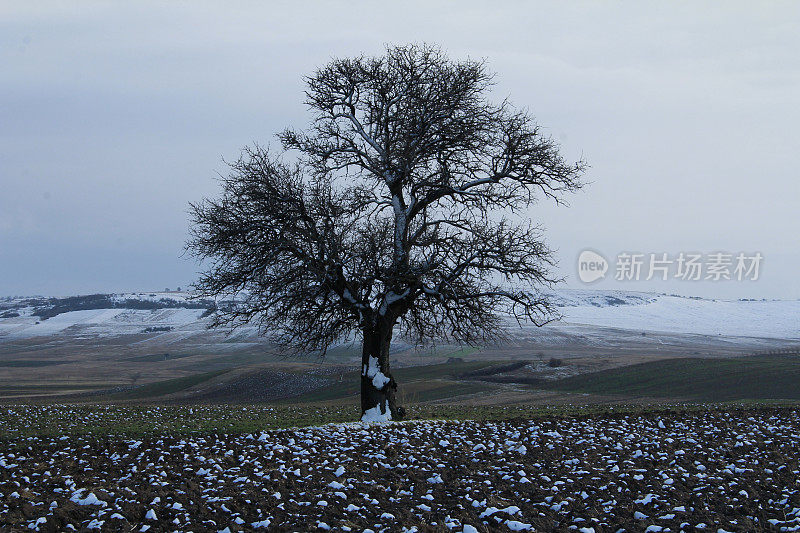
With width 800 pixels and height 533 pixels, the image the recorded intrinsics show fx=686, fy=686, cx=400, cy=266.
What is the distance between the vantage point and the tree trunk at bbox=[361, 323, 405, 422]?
22891 millimetres

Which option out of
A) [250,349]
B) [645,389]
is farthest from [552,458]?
[250,349]

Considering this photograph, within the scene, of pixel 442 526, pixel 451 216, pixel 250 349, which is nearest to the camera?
pixel 442 526

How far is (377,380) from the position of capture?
23.0m

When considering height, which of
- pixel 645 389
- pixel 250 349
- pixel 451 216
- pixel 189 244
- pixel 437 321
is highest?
pixel 451 216

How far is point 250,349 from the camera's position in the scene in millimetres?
181375

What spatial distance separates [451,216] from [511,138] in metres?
3.28

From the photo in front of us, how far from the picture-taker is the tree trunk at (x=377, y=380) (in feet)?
75.1

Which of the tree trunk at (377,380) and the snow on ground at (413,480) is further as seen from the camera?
the tree trunk at (377,380)

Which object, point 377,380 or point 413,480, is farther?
point 377,380

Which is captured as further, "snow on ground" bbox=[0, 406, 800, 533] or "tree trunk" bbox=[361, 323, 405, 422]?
"tree trunk" bbox=[361, 323, 405, 422]

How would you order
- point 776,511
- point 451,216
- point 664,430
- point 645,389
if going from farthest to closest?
point 645,389 < point 451,216 < point 664,430 < point 776,511

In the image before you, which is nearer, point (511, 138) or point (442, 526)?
point (442, 526)

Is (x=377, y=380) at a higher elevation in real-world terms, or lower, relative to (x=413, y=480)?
higher

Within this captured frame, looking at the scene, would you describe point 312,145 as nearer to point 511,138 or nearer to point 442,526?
point 511,138
